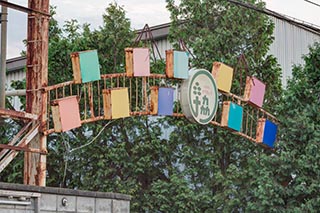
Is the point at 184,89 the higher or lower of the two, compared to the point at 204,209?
higher

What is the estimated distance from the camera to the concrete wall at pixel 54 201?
34.6ft

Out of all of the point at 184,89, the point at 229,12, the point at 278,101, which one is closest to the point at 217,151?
the point at 278,101

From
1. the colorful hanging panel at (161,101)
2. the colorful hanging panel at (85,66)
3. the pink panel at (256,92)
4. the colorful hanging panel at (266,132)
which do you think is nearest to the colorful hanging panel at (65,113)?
the colorful hanging panel at (85,66)

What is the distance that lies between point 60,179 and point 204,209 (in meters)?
3.58

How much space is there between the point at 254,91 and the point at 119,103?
11.5 ft

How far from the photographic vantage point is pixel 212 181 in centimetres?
1833

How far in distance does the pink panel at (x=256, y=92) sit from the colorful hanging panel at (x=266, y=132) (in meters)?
0.42

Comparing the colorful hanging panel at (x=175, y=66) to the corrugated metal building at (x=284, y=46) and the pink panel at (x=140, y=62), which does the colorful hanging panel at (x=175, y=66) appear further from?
the corrugated metal building at (x=284, y=46)

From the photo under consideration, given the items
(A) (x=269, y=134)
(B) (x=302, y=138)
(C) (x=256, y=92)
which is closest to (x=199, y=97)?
(C) (x=256, y=92)

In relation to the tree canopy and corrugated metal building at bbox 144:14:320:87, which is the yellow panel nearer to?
the tree canopy

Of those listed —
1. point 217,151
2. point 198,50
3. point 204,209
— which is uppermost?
point 198,50

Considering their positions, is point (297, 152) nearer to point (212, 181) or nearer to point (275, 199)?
point (275, 199)

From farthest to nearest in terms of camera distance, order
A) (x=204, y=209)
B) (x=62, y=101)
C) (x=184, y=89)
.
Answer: (x=204, y=209) < (x=184, y=89) < (x=62, y=101)

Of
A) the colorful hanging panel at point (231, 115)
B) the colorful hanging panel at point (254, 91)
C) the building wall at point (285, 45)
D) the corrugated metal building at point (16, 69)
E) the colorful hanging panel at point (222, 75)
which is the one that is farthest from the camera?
the corrugated metal building at point (16, 69)
